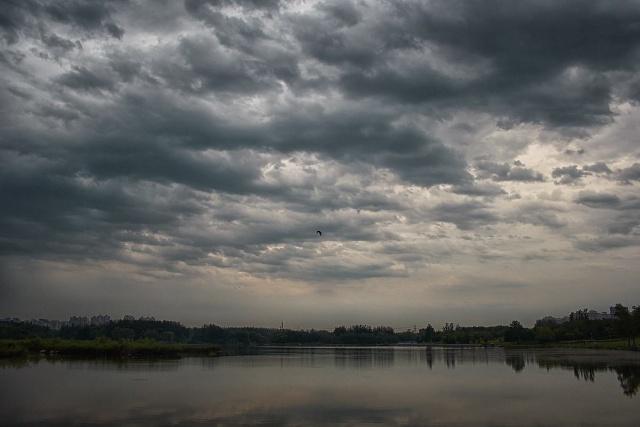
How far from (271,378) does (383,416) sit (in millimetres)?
25007

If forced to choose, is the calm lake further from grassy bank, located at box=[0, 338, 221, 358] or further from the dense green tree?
the dense green tree

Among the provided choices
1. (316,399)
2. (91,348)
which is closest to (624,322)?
(316,399)

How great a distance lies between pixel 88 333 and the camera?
165 meters

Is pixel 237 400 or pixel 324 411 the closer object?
pixel 324 411

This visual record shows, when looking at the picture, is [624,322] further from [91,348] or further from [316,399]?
[91,348]

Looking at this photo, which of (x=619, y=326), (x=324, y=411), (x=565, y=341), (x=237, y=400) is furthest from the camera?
(x=565, y=341)

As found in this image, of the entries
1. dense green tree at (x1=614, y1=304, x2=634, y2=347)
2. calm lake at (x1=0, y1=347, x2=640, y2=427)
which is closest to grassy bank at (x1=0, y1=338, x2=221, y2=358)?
calm lake at (x1=0, y1=347, x2=640, y2=427)

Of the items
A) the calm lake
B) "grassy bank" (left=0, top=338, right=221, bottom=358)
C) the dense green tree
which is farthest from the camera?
the dense green tree

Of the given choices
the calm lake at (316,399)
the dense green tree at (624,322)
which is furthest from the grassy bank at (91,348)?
the dense green tree at (624,322)

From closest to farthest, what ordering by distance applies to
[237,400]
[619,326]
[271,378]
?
[237,400] → [271,378] → [619,326]

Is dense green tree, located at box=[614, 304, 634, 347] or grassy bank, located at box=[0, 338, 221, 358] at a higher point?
dense green tree, located at box=[614, 304, 634, 347]

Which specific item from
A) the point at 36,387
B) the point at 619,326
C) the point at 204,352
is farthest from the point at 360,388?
the point at 619,326

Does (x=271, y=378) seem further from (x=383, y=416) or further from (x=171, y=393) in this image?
(x=383, y=416)

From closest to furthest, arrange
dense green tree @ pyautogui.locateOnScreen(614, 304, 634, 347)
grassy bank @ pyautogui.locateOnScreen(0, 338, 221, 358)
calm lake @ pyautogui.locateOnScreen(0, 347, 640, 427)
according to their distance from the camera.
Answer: calm lake @ pyautogui.locateOnScreen(0, 347, 640, 427) → grassy bank @ pyautogui.locateOnScreen(0, 338, 221, 358) → dense green tree @ pyautogui.locateOnScreen(614, 304, 634, 347)
